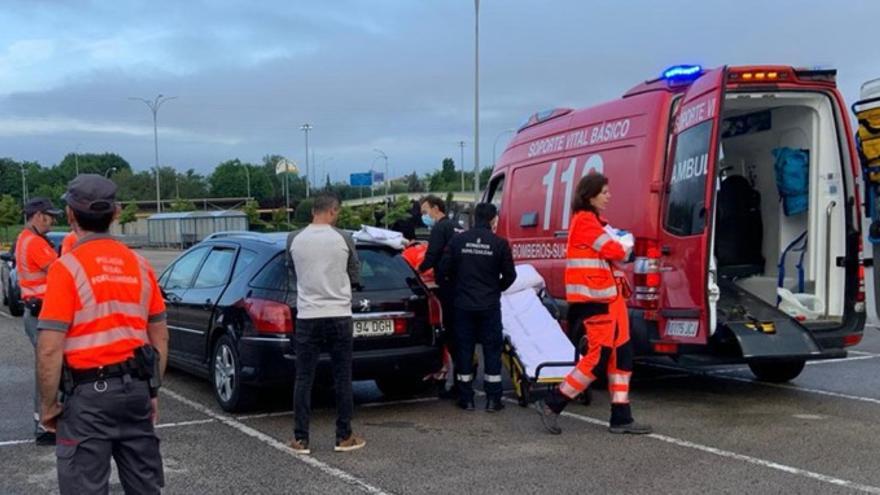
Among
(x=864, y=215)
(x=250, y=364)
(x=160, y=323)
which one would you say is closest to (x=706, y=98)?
(x=864, y=215)

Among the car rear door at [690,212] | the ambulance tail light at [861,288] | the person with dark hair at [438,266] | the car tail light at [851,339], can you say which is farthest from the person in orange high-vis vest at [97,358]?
the ambulance tail light at [861,288]

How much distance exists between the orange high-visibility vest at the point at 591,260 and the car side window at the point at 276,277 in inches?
83.4

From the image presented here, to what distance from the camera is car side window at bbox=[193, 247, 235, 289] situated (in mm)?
7496

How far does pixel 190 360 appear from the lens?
774 cm

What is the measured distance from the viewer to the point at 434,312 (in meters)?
7.21

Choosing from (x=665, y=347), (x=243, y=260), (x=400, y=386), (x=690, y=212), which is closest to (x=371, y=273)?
(x=243, y=260)

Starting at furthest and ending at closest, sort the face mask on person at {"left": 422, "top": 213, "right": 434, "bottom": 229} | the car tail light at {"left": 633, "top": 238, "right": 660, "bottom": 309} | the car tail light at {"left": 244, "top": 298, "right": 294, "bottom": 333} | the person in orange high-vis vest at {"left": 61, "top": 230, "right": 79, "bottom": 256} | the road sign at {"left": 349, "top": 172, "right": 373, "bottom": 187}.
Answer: the road sign at {"left": 349, "top": 172, "right": 373, "bottom": 187}
the face mask on person at {"left": 422, "top": 213, "right": 434, "bottom": 229}
the car tail light at {"left": 633, "top": 238, "right": 660, "bottom": 309}
the car tail light at {"left": 244, "top": 298, "right": 294, "bottom": 333}
the person in orange high-vis vest at {"left": 61, "top": 230, "right": 79, "bottom": 256}

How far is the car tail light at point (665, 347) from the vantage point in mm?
6917

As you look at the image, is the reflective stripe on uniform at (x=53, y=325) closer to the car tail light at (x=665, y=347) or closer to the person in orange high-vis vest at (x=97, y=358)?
the person in orange high-vis vest at (x=97, y=358)

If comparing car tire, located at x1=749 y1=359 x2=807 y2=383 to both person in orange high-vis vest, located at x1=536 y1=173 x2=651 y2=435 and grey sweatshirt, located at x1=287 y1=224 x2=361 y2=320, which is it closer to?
person in orange high-vis vest, located at x1=536 y1=173 x2=651 y2=435

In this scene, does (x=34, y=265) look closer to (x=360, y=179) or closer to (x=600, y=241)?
(x=600, y=241)

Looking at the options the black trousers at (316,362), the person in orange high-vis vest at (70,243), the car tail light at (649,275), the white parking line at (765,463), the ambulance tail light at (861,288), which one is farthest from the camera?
the ambulance tail light at (861,288)

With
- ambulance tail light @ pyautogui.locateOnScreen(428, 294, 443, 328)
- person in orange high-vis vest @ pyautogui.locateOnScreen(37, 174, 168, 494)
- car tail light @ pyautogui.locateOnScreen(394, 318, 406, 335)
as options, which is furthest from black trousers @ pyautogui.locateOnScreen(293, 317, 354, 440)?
person in orange high-vis vest @ pyautogui.locateOnScreen(37, 174, 168, 494)

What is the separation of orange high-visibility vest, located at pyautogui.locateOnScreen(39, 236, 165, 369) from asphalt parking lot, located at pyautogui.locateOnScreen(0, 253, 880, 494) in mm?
1989
